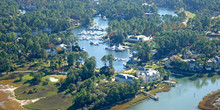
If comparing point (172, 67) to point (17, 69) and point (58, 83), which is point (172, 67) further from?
point (17, 69)

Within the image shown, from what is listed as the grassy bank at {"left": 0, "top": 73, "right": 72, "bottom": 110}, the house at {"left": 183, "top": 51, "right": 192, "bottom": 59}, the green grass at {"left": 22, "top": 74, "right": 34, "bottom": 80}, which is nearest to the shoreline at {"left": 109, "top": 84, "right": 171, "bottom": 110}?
the grassy bank at {"left": 0, "top": 73, "right": 72, "bottom": 110}

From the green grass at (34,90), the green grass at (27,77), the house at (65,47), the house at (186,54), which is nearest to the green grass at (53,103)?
the green grass at (34,90)

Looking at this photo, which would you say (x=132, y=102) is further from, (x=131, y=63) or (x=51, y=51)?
(x=51, y=51)

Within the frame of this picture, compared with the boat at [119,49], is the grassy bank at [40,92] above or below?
below

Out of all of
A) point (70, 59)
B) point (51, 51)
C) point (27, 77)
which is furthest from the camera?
point (51, 51)

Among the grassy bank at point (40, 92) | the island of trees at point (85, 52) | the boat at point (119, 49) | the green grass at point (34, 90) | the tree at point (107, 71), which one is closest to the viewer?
the grassy bank at point (40, 92)

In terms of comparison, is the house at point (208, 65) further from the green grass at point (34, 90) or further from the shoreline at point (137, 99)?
the green grass at point (34, 90)

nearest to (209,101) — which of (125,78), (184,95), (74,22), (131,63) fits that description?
(184,95)

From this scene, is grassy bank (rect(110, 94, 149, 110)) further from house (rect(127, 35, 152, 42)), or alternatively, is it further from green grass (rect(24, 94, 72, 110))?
house (rect(127, 35, 152, 42))
